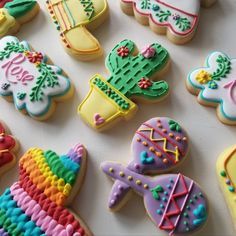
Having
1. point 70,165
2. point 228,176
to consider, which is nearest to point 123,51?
point 70,165

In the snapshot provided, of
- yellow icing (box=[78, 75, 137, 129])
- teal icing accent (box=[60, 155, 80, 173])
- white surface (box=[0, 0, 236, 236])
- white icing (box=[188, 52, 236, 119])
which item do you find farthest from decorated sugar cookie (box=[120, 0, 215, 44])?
teal icing accent (box=[60, 155, 80, 173])

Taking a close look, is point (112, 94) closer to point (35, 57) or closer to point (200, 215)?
point (35, 57)

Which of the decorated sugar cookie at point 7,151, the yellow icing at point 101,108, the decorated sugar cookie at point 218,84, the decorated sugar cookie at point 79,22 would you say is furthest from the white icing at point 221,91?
the decorated sugar cookie at point 7,151

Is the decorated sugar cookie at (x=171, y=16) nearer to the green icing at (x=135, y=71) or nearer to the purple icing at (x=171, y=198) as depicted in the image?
the green icing at (x=135, y=71)

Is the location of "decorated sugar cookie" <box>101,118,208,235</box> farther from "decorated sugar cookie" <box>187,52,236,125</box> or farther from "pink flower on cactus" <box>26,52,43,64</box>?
"pink flower on cactus" <box>26,52,43,64</box>

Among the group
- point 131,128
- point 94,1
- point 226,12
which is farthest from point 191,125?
point 94,1
